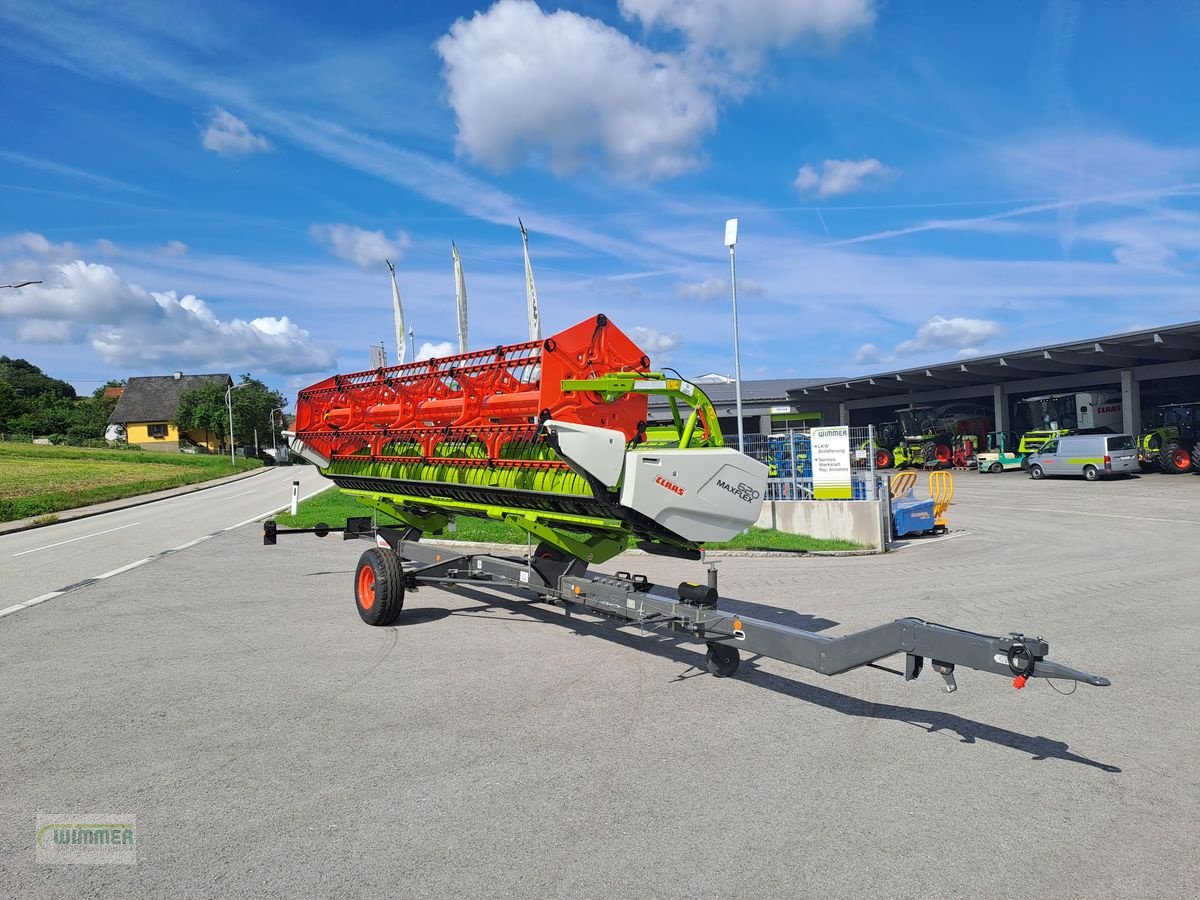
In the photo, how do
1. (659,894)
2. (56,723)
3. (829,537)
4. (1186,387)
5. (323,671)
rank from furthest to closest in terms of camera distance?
(1186,387) → (829,537) → (323,671) → (56,723) → (659,894)

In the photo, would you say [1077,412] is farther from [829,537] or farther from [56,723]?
[56,723]

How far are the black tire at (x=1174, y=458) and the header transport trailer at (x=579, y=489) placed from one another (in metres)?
31.0

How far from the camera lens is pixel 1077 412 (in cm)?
3931

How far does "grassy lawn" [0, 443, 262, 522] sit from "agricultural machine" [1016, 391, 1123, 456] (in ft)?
129

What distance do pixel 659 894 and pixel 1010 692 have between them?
3.75m

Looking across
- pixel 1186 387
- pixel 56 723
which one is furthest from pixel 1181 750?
pixel 1186 387

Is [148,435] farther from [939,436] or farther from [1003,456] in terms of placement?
[1003,456]

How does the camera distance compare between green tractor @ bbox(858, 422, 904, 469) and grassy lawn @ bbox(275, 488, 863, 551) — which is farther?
green tractor @ bbox(858, 422, 904, 469)

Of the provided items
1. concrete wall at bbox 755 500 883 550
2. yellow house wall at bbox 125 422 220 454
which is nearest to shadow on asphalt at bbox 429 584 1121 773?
concrete wall at bbox 755 500 883 550

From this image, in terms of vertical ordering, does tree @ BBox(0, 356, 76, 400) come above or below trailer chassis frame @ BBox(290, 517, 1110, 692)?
above

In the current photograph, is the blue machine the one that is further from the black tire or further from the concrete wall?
the black tire

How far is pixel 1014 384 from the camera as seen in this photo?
4316 cm

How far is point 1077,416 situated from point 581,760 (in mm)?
41442

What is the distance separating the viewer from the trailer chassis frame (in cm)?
442
